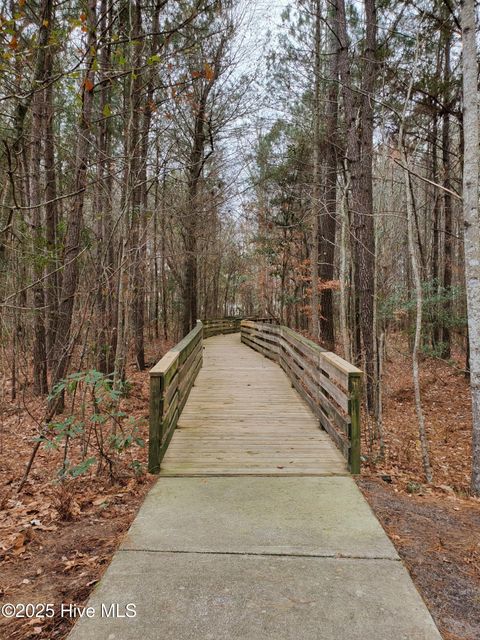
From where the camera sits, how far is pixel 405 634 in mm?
2016

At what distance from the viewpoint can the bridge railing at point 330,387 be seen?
4188 mm

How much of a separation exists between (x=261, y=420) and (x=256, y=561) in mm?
3364

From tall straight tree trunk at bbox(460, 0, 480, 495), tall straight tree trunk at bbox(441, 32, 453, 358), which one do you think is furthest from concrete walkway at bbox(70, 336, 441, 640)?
tall straight tree trunk at bbox(441, 32, 453, 358)

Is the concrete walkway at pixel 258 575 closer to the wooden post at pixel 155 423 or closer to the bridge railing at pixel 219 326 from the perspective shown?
the wooden post at pixel 155 423

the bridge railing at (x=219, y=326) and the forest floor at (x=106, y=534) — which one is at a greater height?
the bridge railing at (x=219, y=326)

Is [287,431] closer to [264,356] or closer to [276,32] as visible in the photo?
[264,356]

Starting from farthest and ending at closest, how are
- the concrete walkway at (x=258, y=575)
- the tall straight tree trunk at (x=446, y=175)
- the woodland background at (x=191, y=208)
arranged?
the tall straight tree trunk at (x=446, y=175) → the woodland background at (x=191, y=208) → the concrete walkway at (x=258, y=575)

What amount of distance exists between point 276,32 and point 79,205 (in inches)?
334

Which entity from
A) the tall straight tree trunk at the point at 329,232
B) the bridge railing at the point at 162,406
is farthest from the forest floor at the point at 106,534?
the tall straight tree trunk at the point at 329,232

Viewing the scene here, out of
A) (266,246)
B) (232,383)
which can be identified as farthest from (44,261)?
(266,246)

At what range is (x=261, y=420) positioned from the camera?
5.97 meters

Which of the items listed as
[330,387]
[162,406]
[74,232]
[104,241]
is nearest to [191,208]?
[74,232]

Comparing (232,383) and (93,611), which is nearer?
(93,611)

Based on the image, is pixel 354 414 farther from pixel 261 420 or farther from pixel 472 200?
pixel 472 200
